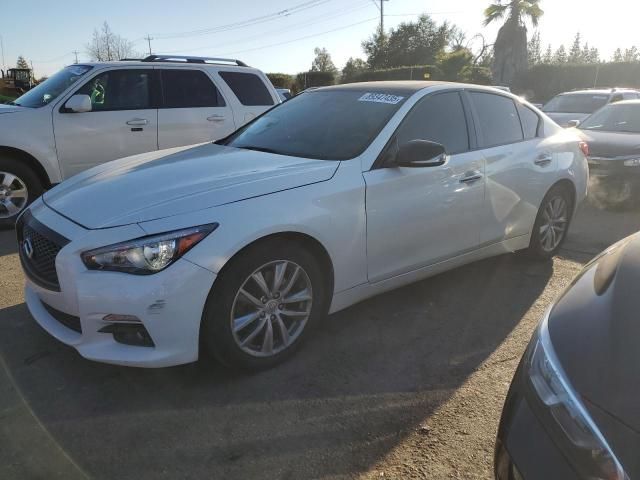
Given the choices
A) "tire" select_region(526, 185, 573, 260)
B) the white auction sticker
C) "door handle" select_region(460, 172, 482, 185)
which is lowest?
"tire" select_region(526, 185, 573, 260)

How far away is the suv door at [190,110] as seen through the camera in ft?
21.8

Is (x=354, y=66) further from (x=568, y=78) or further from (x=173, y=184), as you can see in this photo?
(x=173, y=184)

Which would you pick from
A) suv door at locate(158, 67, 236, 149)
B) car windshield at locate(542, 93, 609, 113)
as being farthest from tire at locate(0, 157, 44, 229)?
car windshield at locate(542, 93, 609, 113)

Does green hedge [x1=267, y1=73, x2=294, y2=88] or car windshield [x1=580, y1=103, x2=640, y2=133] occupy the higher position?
green hedge [x1=267, y1=73, x2=294, y2=88]

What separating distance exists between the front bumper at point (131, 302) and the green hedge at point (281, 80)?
37527 mm

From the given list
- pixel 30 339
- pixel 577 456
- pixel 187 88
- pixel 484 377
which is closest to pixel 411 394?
pixel 484 377

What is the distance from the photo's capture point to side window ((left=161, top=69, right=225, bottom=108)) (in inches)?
264

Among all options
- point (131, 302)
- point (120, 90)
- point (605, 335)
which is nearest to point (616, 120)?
point (120, 90)

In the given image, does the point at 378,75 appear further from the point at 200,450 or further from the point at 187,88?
the point at 200,450

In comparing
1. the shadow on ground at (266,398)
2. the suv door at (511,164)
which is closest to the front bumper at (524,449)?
the shadow on ground at (266,398)

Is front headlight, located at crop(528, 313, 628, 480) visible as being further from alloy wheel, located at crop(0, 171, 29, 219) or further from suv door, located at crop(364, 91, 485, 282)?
alloy wheel, located at crop(0, 171, 29, 219)

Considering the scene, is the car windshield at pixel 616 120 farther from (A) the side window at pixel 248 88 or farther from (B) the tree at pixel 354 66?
(B) the tree at pixel 354 66

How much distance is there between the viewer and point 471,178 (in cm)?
386

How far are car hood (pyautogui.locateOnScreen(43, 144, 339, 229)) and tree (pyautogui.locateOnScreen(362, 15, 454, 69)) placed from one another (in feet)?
191
